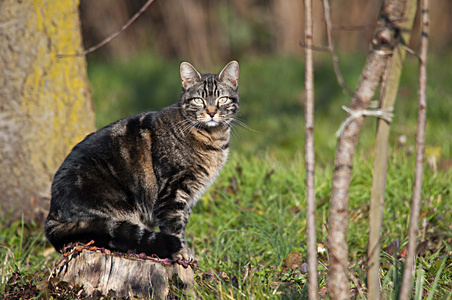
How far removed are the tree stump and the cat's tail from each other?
6 centimetres

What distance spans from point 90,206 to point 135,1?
9981 millimetres

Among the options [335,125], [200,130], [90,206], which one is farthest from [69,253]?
[335,125]

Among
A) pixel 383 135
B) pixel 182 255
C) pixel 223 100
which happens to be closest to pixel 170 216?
pixel 182 255

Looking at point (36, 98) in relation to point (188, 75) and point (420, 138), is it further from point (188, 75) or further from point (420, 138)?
point (420, 138)

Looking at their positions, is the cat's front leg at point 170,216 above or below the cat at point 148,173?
below

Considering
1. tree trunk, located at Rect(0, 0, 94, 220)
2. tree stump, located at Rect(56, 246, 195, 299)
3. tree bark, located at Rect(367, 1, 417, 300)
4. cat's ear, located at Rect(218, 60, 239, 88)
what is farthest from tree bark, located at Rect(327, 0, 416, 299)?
tree trunk, located at Rect(0, 0, 94, 220)

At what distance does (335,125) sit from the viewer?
592 cm

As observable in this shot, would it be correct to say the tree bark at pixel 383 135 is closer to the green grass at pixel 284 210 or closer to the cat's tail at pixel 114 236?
the green grass at pixel 284 210

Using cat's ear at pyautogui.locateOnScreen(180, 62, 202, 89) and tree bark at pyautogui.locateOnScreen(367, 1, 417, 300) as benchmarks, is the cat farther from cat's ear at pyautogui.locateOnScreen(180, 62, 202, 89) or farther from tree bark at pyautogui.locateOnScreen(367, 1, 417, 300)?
tree bark at pyautogui.locateOnScreen(367, 1, 417, 300)

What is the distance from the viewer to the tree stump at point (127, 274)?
2305mm

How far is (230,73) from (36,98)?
1.38 m

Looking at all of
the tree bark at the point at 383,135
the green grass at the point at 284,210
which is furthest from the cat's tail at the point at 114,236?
the tree bark at the point at 383,135

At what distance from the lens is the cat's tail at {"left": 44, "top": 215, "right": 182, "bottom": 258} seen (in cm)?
239

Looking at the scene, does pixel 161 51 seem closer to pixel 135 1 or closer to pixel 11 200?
pixel 135 1
